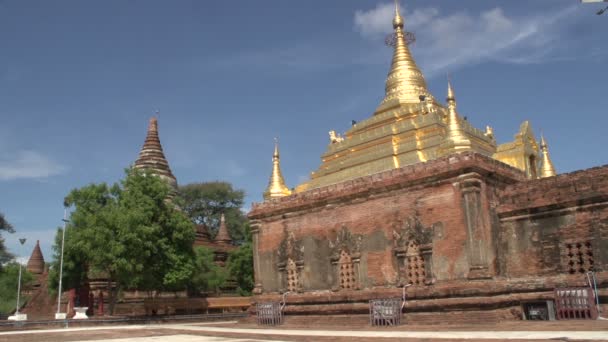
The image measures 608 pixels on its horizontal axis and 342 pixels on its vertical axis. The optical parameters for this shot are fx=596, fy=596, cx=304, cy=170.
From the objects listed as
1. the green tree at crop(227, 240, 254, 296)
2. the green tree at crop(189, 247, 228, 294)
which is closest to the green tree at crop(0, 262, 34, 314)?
the green tree at crop(189, 247, 228, 294)

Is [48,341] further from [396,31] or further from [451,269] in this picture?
[396,31]

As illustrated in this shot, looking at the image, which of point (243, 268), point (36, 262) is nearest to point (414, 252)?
point (243, 268)

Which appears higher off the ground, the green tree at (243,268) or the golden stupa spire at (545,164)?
the golden stupa spire at (545,164)

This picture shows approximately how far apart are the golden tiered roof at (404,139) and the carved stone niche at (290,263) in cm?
361

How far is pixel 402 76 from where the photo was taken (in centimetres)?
3250

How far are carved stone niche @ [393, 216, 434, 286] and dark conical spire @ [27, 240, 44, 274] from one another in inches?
1818

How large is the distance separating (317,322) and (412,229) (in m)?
6.08

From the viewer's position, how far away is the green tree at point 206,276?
138 feet

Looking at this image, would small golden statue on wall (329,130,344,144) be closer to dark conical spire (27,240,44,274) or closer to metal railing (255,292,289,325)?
metal railing (255,292,289,325)

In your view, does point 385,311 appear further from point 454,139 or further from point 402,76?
point 402,76

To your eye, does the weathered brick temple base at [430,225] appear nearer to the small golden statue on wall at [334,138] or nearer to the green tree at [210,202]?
the small golden statue on wall at [334,138]

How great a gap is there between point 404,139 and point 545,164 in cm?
952

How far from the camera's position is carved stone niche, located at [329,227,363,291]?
83.0 ft

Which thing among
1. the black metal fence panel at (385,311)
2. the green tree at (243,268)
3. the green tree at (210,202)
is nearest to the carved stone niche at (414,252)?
the black metal fence panel at (385,311)
